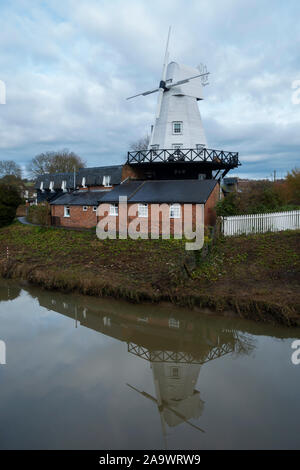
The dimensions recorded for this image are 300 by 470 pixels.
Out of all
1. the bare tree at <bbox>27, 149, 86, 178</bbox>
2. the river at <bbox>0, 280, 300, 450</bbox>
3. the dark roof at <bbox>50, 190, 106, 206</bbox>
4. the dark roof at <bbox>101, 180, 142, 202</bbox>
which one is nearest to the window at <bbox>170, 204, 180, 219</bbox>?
the dark roof at <bbox>101, 180, 142, 202</bbox>

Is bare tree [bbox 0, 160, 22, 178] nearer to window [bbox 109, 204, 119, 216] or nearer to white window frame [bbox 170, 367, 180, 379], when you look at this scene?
window [bbox 109, 204, 119, 216]

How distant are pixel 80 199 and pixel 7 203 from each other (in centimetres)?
683

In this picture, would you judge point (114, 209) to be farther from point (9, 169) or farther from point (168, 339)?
point (9, 169)

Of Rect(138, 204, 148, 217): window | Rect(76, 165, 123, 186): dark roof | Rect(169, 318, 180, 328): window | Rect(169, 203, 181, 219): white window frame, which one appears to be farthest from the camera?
Rect(76, 165, 123, 186): dark roof

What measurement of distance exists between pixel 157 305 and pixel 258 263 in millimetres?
4655

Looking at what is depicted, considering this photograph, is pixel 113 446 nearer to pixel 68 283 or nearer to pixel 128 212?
pixel 68 283

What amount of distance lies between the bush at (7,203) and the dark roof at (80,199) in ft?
12.1

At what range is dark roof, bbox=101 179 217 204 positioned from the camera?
58.0 ft

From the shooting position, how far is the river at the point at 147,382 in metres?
5.13

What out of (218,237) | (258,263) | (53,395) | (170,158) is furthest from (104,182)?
(53,395)

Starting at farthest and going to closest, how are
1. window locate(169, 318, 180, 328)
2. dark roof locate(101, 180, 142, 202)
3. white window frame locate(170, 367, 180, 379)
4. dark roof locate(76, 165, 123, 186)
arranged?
dark roof locate(76, 165, 123, 186)
dark roof locate(101, 180, 142, 202)
window locate(169, 318, 180, 328)
white window frame locate(170, 367, 180, 379)

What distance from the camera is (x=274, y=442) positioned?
16.1 ft

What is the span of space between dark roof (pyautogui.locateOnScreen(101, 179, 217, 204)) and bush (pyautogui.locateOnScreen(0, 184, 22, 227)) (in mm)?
9941

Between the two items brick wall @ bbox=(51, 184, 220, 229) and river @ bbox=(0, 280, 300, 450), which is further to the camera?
brick wall @ bbox=(51, 184, 220, 229)
